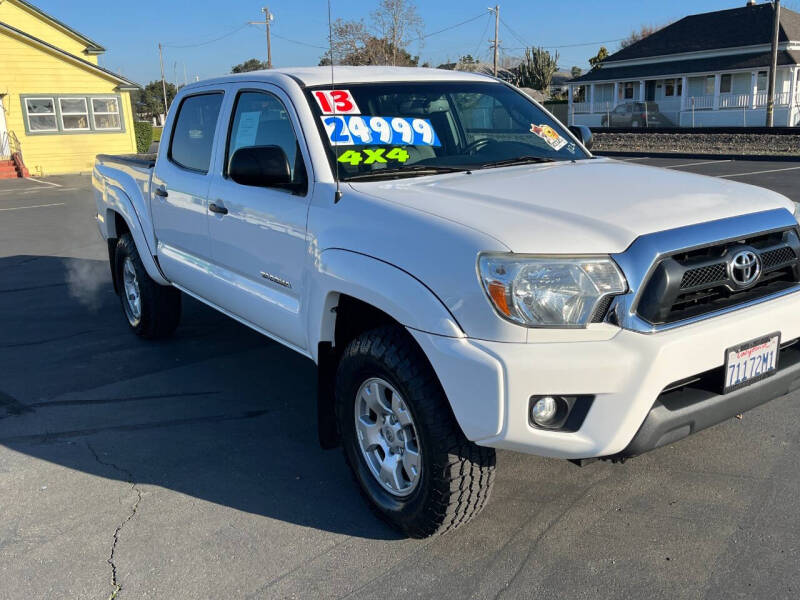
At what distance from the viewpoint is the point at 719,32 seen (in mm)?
40906

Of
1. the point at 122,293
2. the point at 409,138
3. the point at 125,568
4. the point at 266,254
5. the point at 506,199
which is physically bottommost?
the point at 125,568

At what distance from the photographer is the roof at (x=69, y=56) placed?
26.4 meters

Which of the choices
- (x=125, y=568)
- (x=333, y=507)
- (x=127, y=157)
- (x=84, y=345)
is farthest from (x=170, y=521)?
(x=127, y=157)

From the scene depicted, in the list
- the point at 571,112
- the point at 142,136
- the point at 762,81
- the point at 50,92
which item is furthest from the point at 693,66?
the point at 50,92

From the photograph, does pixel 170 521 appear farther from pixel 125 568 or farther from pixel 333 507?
pixel 333 507

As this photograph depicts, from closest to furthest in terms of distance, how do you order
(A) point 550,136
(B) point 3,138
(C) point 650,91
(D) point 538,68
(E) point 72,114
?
(A) point 550,136
(B) point 3,138
(E) point 72,114
(C) point 650,91
(D) point 538,68

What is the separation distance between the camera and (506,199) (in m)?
3.10

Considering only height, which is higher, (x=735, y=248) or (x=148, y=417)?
(x=735, y=248)

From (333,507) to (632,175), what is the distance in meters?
2.10

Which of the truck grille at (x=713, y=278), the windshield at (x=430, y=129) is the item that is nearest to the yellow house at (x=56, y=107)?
the windshield at (x=430, y=129)

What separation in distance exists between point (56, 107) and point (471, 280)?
2889 centimetres

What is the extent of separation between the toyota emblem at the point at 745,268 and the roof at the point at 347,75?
6.90 ft

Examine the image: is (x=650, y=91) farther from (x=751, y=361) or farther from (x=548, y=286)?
(x=548, y=286)

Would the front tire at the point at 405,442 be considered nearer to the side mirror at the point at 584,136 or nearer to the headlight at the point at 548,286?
the headlight at the point at 548,286
